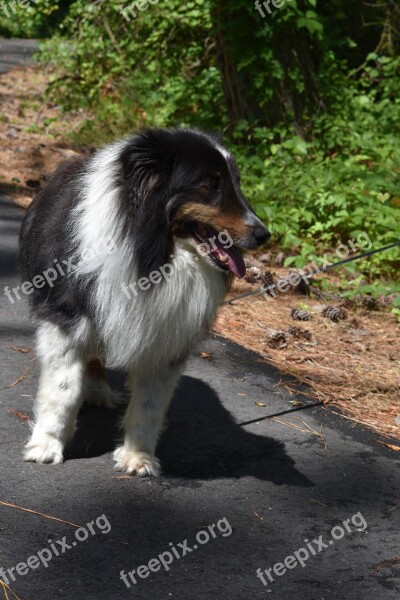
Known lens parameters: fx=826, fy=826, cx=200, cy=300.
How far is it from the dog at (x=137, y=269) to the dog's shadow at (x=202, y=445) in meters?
0.19

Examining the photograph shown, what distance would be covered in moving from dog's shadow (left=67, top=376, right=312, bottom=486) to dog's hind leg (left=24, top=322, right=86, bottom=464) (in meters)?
0.17

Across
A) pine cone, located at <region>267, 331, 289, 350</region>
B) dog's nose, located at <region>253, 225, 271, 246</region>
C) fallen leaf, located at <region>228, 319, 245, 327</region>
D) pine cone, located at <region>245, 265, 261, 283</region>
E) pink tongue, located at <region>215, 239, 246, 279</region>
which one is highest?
dog's nose, located at <region>253, 225, 271, 246</region>

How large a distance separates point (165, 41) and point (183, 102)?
3.19 feet

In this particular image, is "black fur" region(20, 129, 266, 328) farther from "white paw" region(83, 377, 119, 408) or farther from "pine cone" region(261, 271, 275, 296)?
"pine cone" region(261, 271, 275, 296)

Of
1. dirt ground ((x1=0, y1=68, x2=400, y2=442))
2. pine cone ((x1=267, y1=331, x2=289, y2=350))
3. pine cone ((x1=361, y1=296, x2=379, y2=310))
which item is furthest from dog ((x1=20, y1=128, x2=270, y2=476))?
pine cone ((x1=361, y1=296, x2=379, y2=310))

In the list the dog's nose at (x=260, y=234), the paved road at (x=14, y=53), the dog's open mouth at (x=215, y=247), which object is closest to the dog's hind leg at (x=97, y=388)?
the dog's open mouth at (x=215, y=247)

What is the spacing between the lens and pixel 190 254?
3.85 metres

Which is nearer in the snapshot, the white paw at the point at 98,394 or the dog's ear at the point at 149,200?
the dog's ear at the point at 149,200

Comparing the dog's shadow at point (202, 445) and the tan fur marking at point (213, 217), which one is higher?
the tan fur marking at point (213, 217)

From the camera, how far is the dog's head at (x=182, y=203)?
3.75m

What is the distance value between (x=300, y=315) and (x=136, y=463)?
284cm

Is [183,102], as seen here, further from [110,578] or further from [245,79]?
[110,578]

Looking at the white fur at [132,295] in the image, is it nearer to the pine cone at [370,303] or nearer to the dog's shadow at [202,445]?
the dog's shadow at [202,445]

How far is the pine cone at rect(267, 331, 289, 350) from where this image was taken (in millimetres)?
6082
